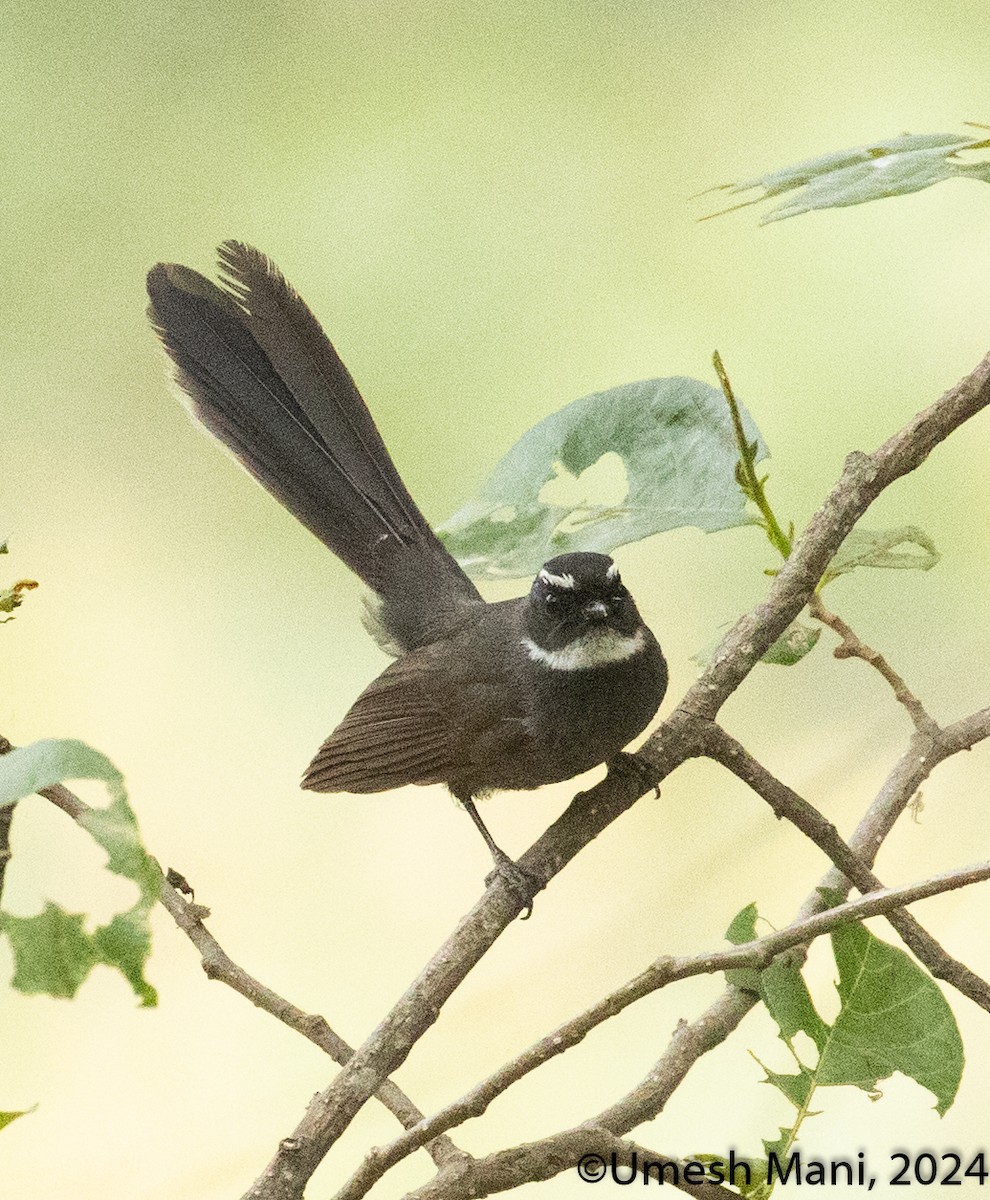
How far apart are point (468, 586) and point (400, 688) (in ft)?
1.00

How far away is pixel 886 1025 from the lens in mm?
907

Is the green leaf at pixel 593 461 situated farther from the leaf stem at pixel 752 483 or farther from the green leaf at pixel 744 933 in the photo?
the green leaf at pixel 744 933

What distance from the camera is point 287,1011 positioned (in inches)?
39.2

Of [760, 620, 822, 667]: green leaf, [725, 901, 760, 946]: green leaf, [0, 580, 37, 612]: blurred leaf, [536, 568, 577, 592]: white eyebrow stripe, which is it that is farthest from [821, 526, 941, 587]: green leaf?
[0, 580, 37, 612]: blurred leaf

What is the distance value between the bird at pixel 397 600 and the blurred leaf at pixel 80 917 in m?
Answer: 0.83

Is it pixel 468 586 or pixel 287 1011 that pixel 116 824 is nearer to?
pixel 287 1011

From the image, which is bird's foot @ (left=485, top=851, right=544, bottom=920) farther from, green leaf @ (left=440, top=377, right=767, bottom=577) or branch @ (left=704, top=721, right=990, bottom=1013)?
green leaf @ (left=440, top=377, right=767, bottom=577)

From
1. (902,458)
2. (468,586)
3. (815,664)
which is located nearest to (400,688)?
(468,586)

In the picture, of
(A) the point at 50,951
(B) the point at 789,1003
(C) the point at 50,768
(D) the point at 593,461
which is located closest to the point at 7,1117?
(A) the point at 50,951

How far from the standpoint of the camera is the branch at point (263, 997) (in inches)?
38.0

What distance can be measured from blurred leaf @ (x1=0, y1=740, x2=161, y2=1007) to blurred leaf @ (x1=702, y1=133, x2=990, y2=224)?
568 millimetres

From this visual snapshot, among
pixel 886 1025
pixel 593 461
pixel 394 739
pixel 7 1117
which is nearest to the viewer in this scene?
pixel 7 1117

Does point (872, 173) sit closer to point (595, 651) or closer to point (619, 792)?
point (619, 792)

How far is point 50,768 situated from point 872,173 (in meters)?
0.67
